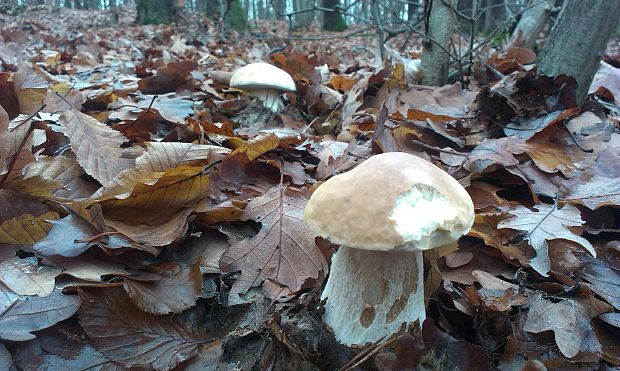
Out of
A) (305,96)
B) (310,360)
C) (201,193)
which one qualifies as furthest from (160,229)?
(305,96)

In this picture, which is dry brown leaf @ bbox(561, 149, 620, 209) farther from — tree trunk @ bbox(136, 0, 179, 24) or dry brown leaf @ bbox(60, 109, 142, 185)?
tree trunk @ bbox(136, 0, 179, 24)

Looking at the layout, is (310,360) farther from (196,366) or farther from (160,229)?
(160,229)

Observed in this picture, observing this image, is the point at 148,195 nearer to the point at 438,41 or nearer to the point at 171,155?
the point at 171,155

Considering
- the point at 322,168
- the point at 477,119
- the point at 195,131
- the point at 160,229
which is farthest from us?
the point at 477,119

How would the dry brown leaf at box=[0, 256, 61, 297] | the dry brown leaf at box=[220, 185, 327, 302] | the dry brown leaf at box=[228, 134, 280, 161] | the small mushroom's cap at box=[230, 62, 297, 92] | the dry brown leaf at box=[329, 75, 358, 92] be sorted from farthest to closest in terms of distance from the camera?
1. the dry brown leaf at box=[329, 75, 358, 92]
2. the small mushroom's cap at box=[230, 62, 297, 92]
3. the dry brown leaf at box=[228, 134, 280, 161]
4. the dry brown leaf at box=[220, 185, 327, 302]
5. the dry brown leaf at box=[0, 256, 61, 297]

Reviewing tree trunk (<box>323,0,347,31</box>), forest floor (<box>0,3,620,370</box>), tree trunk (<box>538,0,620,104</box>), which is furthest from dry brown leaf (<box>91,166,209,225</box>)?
tree trunk (<box>323,0,347,31</box>)

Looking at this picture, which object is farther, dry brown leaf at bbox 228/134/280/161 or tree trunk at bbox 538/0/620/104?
tree trunk at bbox 538/0/620/104
